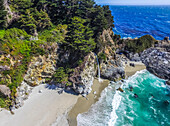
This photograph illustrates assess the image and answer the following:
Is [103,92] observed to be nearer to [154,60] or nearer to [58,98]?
[58,98]

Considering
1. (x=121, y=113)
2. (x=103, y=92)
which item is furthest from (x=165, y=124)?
(x=103, y=92)

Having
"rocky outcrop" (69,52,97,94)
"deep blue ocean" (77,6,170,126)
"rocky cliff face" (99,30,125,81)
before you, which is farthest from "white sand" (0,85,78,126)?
"rocky cliff face" (99,30,125,81)

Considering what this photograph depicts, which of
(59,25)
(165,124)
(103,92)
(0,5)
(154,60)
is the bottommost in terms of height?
(165,124)

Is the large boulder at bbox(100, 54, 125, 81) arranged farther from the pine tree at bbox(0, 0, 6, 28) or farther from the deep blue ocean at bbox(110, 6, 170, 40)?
the deep blue ocean at bbox(110, 6, 170, 40)

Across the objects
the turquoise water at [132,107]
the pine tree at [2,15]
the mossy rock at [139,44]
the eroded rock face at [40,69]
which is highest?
the pine tree at [2,15]

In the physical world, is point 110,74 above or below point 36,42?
below

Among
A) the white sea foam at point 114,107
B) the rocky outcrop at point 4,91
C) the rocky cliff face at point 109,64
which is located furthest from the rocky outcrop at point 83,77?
the rocky outcrop at point 4,91

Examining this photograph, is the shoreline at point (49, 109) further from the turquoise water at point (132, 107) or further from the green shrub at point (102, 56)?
the green shrub at point (102, 56)
